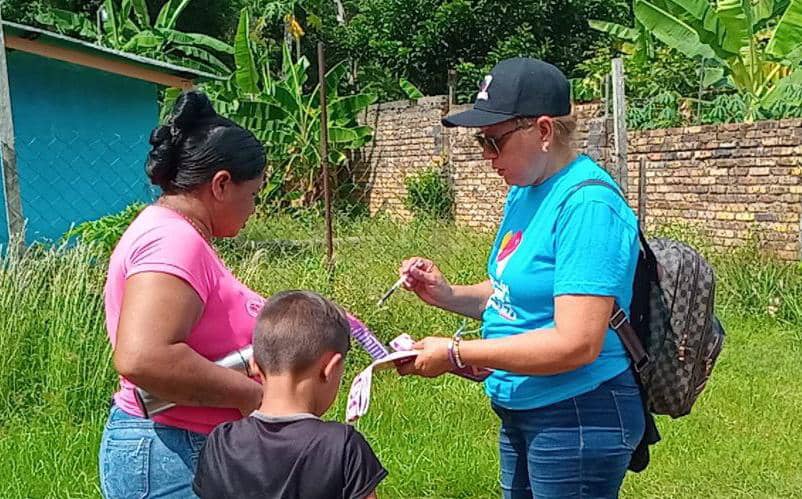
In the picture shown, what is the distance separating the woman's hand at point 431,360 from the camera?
7.47ft

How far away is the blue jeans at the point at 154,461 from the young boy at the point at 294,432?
0.16 m

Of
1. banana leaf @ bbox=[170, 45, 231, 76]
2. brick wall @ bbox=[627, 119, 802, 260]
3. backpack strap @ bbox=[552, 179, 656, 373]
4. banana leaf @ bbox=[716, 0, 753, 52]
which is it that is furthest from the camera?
banana leaf @ bbox=[170, 45, 231, 76]

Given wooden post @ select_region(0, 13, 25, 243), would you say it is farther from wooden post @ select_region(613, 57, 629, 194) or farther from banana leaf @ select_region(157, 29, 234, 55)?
banana leaf @ select_region(157, 29, 234, 55)

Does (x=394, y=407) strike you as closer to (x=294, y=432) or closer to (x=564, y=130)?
(x=564, y=130)

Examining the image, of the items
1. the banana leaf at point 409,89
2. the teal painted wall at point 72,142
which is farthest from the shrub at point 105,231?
the banana leaf at point 409,89

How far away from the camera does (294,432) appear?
1.89 m

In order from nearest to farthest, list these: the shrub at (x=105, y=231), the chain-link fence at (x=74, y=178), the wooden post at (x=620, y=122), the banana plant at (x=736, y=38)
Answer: the shrub at (x=105, y=231) < the wooden post at (x=620, y=122) < the chain-link fence at (x=74, y=178) < the banana plant at (x=736, y=38)

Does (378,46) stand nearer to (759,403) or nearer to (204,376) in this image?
(759,403)

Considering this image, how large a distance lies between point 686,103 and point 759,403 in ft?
19.4

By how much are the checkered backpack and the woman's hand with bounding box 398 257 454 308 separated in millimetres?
653

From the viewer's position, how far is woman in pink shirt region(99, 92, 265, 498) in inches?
77.0

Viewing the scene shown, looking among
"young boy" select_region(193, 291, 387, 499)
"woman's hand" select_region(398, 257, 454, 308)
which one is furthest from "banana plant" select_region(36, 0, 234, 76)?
"young boy" select_region(193, 291, 387, 499)

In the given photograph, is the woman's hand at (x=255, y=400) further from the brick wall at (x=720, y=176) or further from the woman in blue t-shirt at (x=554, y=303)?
the brick wall at (x=720, y=176)

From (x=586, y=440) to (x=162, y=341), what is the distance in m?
1.06
